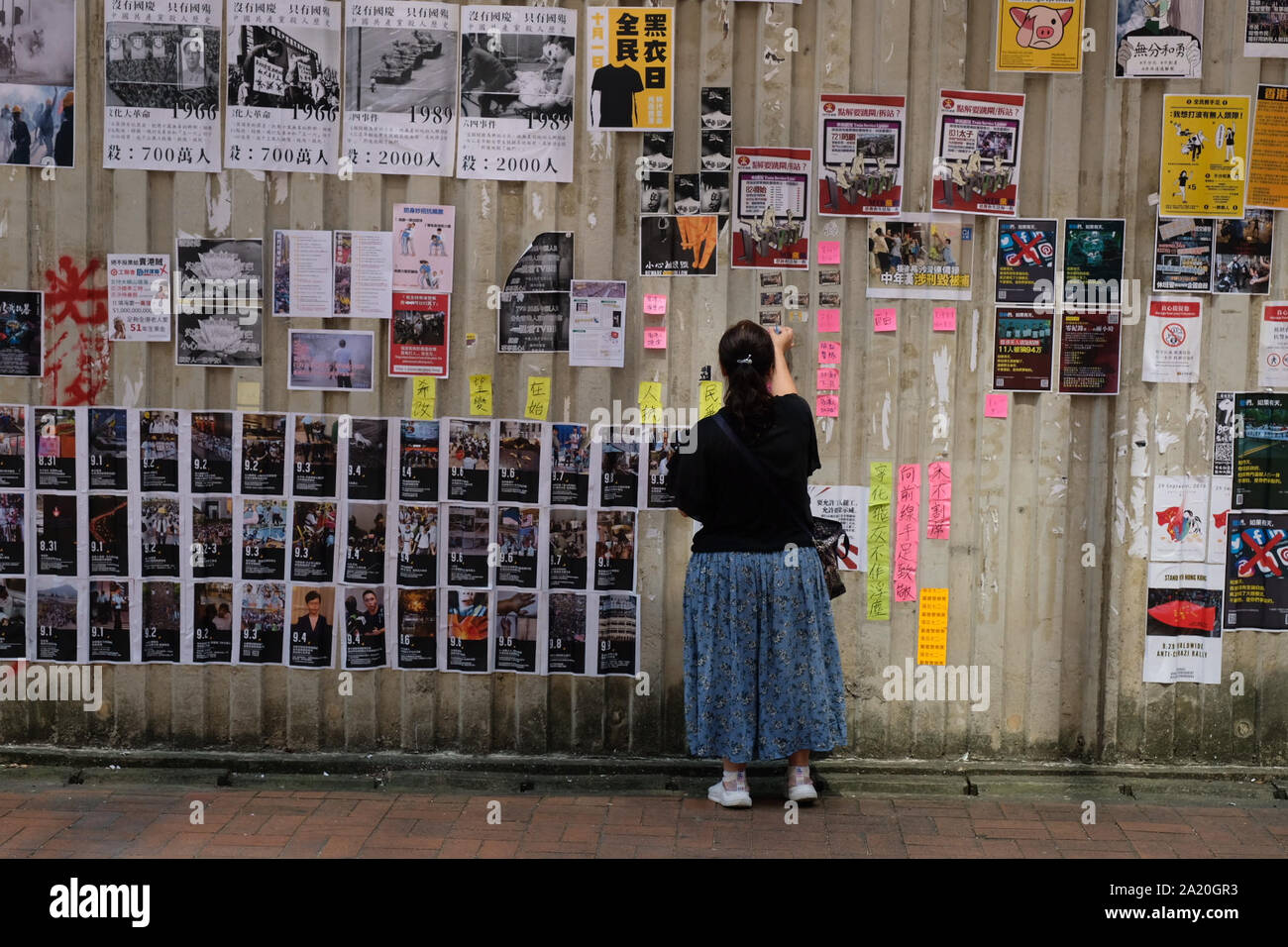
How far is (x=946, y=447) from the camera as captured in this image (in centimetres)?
585

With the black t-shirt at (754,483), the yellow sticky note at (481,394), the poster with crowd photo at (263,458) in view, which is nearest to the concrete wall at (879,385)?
the yellow sticky note at (481,394)

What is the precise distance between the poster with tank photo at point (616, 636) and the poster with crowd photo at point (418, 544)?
0.77 meters

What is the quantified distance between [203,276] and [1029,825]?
13.9ft

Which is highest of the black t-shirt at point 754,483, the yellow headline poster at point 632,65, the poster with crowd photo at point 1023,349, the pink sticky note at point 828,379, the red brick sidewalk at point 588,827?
the yellow headline poster at point 632,65

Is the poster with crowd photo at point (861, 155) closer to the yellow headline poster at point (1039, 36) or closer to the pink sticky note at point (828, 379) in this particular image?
the yellow headline poster at point (1039, 36)

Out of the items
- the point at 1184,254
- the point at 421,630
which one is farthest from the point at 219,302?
the point at 1184,254

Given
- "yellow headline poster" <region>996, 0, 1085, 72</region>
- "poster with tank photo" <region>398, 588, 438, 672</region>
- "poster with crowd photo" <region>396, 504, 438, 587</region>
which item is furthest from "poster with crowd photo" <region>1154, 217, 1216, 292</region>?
"poster with tank photo" <region>398, 588, 438, 672</region>

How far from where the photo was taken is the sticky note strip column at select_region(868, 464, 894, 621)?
19.2ft

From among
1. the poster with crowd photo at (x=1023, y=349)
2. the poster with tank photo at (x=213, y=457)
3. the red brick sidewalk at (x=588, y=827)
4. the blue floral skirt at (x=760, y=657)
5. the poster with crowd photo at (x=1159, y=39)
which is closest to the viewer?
the red brick sidewalk at (x=588, y=827)

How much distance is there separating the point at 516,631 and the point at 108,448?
78.9 inches

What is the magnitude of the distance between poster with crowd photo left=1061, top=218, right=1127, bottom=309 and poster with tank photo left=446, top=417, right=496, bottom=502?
263 cm

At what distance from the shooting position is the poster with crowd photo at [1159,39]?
224 inches

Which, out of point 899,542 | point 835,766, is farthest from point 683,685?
point 899,542

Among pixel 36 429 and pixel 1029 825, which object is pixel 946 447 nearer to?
pixel 1029 825
